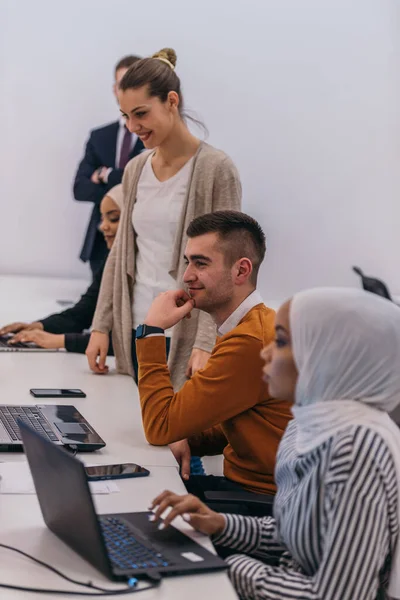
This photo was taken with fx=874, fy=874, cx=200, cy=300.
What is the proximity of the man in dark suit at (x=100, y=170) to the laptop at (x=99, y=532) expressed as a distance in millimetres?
3020

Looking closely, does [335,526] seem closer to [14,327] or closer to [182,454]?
[182,454]

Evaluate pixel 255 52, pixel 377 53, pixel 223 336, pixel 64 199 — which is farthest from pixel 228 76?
pixel 223 336

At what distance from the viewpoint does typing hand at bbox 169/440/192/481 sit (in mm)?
1935

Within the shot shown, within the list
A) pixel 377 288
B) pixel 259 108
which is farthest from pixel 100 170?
pixel 377 288

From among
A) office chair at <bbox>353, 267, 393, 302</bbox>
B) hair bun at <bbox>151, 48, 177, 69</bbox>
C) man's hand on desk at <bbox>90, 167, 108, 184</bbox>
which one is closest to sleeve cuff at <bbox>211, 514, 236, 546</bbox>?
hair bun at <bbox>151, 48, 177, 69</bbox>

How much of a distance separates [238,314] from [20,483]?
66 cm

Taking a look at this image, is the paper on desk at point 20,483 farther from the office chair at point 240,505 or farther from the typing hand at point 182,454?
the typing hand at point 182,454

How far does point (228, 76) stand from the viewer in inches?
212

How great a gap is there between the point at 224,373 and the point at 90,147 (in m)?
3.10

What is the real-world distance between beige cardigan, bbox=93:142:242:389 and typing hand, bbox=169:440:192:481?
434mm

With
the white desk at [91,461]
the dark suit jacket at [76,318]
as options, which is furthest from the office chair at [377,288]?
the white desk at [91,461]

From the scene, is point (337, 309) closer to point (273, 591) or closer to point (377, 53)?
point (273, 591)

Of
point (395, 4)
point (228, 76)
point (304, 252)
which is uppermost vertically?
point (395, 4)

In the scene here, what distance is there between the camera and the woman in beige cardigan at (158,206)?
Answer: 98.0 inches
